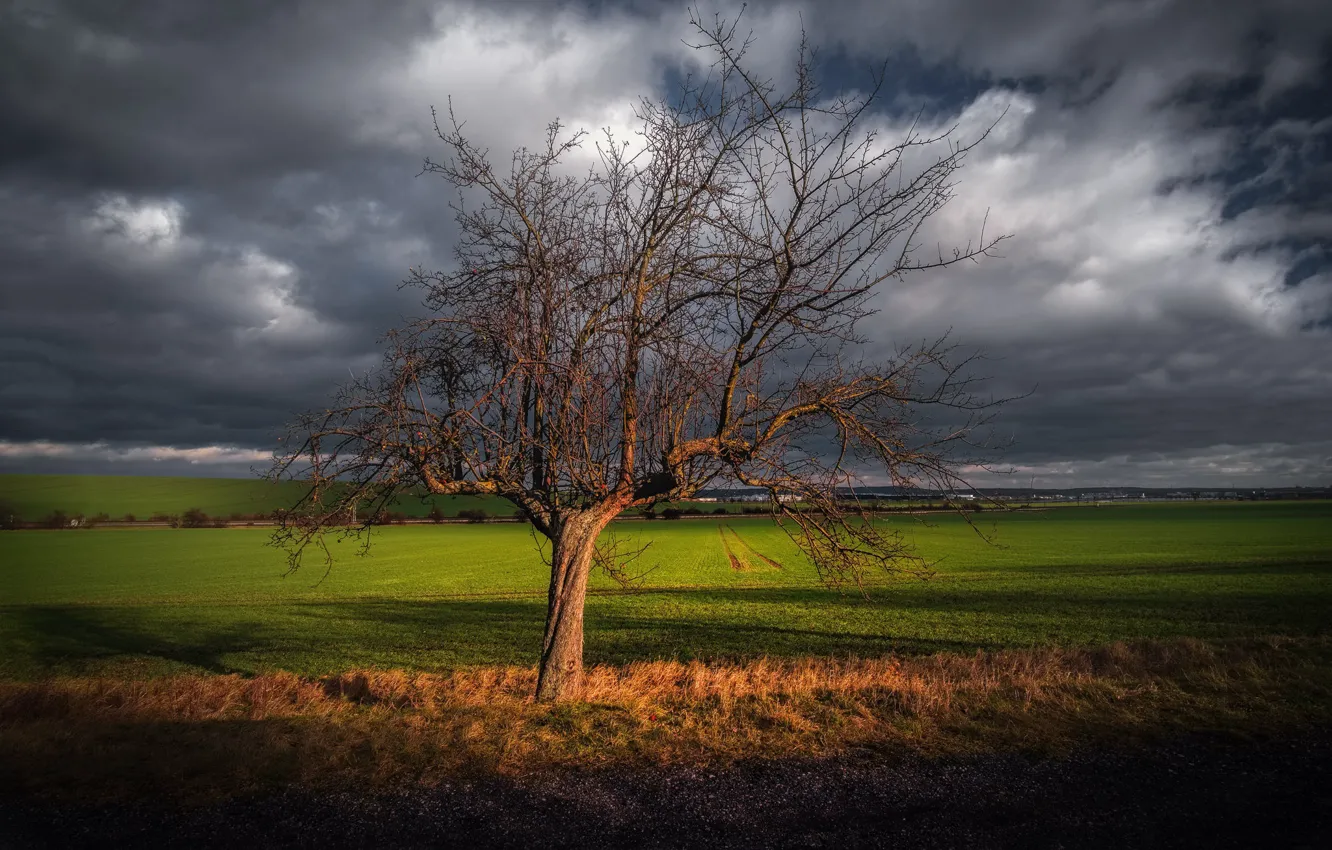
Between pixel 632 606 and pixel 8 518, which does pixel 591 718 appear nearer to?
pixel 632 606

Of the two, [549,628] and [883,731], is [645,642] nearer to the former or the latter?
[549,628]

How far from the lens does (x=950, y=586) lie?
36.5 metres

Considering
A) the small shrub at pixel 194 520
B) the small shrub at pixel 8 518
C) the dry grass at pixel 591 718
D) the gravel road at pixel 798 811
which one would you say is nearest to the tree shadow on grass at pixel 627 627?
the dry grass at pixel 591 718

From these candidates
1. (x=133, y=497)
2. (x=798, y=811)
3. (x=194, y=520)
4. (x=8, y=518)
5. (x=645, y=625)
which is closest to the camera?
(x=798, y=811)

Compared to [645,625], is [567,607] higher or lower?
higher

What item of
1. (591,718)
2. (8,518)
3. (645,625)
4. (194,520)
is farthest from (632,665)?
(8,518)

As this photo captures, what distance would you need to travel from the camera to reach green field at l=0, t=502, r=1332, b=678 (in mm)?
20844

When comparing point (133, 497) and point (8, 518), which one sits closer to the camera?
point (8, 518)

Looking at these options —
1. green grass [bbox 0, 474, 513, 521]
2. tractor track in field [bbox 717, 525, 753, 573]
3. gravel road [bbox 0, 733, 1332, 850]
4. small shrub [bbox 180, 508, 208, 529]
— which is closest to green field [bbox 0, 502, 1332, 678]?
tractor track in field [bbox 717, 525, 753, 573]

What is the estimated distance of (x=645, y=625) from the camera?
83.3ft

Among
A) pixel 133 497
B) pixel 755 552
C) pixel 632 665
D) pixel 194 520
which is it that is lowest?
pixel 755 552

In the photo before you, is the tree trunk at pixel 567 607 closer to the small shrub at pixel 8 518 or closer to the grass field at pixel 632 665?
the grass field at pixel 632 665

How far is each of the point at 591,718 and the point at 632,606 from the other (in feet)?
78.6

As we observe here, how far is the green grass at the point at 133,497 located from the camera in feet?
379
